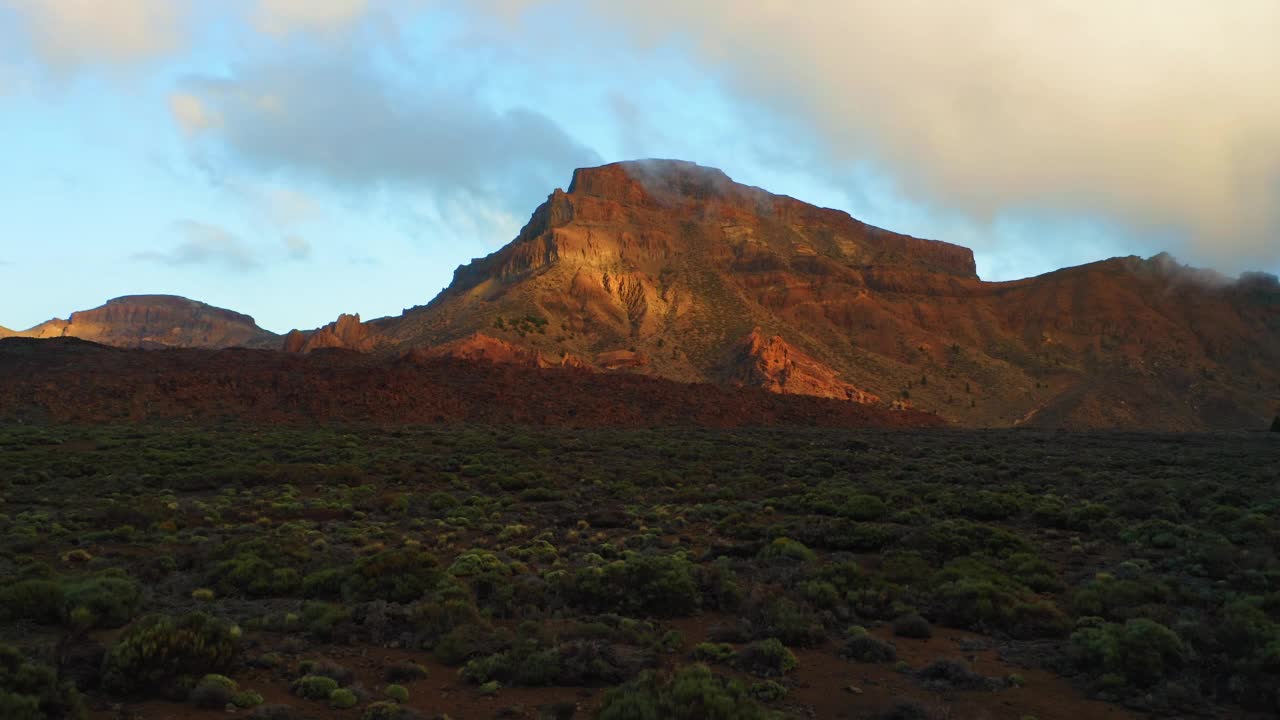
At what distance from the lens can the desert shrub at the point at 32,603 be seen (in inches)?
488

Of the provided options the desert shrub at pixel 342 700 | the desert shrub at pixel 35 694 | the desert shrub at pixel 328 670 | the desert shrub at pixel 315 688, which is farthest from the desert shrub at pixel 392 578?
the desert shrub at pixel 35 694

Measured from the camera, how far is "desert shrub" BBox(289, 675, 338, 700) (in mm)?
9906

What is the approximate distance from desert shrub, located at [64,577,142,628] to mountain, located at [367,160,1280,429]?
2662 inches

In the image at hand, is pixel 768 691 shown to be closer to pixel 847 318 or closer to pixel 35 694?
pixel 35 694

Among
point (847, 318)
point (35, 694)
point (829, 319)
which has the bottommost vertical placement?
point (35, 694)

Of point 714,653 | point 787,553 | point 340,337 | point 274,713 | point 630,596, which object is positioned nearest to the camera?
point 274,713

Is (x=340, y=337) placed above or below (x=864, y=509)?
above

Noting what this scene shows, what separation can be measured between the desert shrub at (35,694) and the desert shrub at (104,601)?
12.5ft

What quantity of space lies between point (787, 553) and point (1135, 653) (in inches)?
320

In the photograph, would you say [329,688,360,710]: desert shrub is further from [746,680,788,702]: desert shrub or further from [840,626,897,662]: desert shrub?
[840,626,897,662]: desert shrub

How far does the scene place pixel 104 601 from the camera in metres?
12.6

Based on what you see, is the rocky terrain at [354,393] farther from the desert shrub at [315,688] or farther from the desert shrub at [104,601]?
the desert shrub at [315,688]

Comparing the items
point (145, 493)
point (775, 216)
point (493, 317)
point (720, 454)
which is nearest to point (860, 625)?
point (145, 493)

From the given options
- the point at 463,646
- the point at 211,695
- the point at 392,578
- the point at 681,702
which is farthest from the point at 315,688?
the point at 392,578
